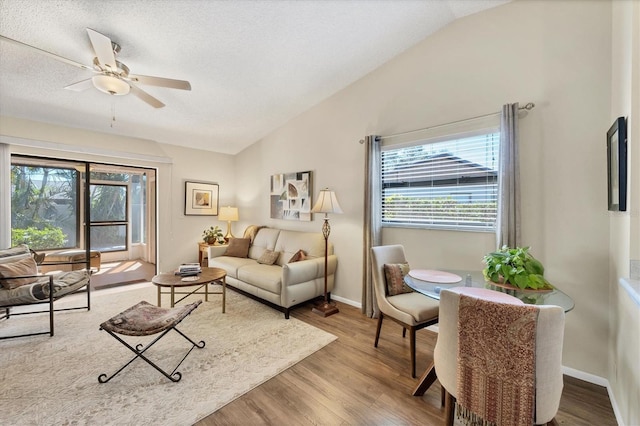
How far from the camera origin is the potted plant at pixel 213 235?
16.2 feet

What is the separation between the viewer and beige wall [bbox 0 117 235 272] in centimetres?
356

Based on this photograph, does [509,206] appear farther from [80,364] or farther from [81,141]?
[81,141]

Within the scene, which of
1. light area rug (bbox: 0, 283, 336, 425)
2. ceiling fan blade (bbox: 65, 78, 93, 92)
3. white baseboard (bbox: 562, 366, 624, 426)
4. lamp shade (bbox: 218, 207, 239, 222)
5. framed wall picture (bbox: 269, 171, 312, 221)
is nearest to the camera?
light area rug (bbox: 0, 283, 336, 425)

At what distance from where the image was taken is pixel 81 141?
12.6 feet

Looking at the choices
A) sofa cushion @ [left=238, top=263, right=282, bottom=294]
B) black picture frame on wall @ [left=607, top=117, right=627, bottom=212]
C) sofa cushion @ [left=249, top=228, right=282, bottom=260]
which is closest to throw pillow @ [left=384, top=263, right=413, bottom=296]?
sofa cushion @ [left=238, top=263, right=282, bottom=294]

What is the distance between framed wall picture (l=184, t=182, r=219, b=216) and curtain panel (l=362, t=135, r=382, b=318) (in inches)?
137

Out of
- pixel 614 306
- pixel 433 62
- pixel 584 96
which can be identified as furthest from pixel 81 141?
pixel 614 306

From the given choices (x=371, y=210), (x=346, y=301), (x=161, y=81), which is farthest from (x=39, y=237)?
(x=371, y=210)

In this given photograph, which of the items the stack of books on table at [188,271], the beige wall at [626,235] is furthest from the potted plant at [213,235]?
the beige wall at [626,235]

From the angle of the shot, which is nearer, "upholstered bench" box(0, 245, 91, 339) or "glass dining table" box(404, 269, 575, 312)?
"glass dining table" box(404, 269, 575, 312)

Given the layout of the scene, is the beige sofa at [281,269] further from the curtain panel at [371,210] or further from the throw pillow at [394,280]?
the throw pillow at [394,280]

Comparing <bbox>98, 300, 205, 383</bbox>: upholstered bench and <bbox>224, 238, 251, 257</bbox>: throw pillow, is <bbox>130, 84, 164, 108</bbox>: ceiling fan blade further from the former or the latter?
<bbox>224, 238, 251, 257</bbox>: throw pillow

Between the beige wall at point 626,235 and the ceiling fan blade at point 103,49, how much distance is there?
3.32m

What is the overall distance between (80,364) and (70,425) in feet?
2.57
